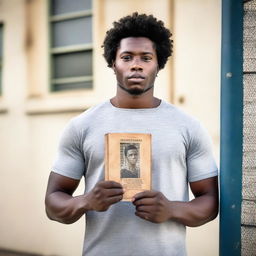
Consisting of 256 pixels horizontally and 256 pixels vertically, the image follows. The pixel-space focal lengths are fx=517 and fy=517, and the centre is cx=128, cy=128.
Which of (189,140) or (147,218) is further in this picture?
(189,140)

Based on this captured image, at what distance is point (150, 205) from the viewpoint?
6.13ft

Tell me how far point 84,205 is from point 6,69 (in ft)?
13.7

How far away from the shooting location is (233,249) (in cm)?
212

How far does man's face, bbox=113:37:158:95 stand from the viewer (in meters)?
2.02

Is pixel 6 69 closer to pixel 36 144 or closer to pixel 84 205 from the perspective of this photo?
pixel 36 144

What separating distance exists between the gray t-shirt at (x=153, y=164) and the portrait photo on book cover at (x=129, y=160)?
0.13 m

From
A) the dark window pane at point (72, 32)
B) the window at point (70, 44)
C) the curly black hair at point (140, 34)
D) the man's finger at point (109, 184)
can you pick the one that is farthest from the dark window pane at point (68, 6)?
the man's finger at point (109, 184)

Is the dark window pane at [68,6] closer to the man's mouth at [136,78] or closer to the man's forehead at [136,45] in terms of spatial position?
the man's forehead at [136,45]

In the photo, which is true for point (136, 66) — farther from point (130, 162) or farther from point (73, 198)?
point (73, 198)

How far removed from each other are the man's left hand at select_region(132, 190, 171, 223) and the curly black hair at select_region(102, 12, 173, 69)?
0.63m

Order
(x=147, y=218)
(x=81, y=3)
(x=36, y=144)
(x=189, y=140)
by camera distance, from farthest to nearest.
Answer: (x=36, y=144) < (x=81, y=3) < (x=189, y=140) < (x=147, y=218)

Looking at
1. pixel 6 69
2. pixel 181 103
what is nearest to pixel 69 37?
pixel 6 69

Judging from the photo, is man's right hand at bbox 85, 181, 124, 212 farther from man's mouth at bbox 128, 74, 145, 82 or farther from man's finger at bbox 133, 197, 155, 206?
man's mouth at bbox 128, 74, 145, 82

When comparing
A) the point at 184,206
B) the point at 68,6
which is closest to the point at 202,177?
the point at 184,206
